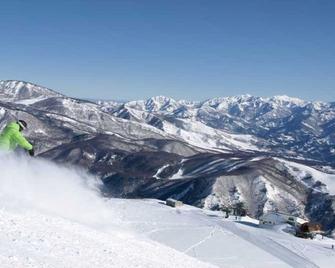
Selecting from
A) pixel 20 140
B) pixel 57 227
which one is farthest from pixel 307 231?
pixel 20 140

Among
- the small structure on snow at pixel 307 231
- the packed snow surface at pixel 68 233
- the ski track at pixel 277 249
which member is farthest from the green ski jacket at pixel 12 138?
the small structure on snow at pixel 307 231

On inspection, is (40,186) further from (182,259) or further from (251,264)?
(251,264)

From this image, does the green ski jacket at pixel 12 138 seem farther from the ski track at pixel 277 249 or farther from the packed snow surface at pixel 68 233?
the ski track at pixel 277 249

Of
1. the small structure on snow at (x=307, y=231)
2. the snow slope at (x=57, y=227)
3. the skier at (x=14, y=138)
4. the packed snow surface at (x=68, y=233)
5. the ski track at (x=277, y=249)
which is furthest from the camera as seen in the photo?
the small structure on snow at (x=307, y=231)

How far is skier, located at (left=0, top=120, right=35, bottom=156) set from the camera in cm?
2078

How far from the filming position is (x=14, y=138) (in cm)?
2094

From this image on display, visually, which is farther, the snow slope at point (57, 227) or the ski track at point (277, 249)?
the ski track at point (277, 249)

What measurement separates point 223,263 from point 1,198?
87.5ft

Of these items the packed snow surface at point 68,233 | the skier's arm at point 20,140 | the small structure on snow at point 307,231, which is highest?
the skier's arm at point 20,140

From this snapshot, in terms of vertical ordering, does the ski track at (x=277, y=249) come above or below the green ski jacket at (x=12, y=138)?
below

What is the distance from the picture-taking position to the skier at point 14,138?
20.8m

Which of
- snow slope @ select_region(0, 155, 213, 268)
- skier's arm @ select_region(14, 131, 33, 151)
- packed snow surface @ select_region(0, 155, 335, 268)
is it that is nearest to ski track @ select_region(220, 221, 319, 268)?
packed snow surface @ select_region(0, 155, 335, 268)

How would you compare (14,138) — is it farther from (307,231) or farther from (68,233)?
(307,231)

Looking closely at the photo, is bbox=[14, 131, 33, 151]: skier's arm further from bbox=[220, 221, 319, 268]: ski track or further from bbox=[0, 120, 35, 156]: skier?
bbox=[220, 221, 319, 268]: ski track
